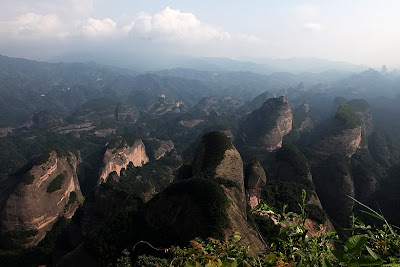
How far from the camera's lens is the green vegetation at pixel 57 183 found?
62.7 m

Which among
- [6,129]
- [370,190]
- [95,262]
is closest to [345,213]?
[370,190]

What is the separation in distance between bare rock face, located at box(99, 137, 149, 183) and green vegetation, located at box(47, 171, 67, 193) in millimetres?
15640

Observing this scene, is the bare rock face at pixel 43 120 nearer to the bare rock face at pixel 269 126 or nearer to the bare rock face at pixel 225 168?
the bare rock face at pixel 269 126

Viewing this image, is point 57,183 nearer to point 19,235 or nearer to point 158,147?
point 19,235

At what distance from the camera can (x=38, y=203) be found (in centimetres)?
5878

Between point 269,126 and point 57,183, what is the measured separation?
243 feet

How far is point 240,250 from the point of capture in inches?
162

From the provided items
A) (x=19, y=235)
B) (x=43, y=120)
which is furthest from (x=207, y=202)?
(x=43, y=120)

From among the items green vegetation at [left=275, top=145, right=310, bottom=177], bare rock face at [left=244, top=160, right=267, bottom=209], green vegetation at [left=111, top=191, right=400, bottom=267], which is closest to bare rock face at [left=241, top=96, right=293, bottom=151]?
green vegetation at [left=275, top=145, right=310, bottom=177]

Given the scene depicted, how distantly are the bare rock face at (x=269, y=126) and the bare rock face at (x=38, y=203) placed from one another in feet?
216

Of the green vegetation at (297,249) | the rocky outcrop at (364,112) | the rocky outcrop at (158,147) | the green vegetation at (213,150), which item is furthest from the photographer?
the rocky outcrop at (364,112)

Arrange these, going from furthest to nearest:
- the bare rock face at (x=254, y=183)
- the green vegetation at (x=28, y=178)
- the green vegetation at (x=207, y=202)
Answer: the green vegetation at (x=28, y=178) < the bare rock face at (x=254, y=183) < the green vegetation at (x=207, y=202)

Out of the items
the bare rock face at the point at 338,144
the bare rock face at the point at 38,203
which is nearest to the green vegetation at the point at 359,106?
the bare rock face at the point at 338,144

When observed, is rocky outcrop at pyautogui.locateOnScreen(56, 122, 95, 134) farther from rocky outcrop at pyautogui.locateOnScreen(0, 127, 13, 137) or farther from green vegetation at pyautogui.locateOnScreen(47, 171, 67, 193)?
green vegetation at pyautogui.locateOnScreen(47, 171, 67, 193)
